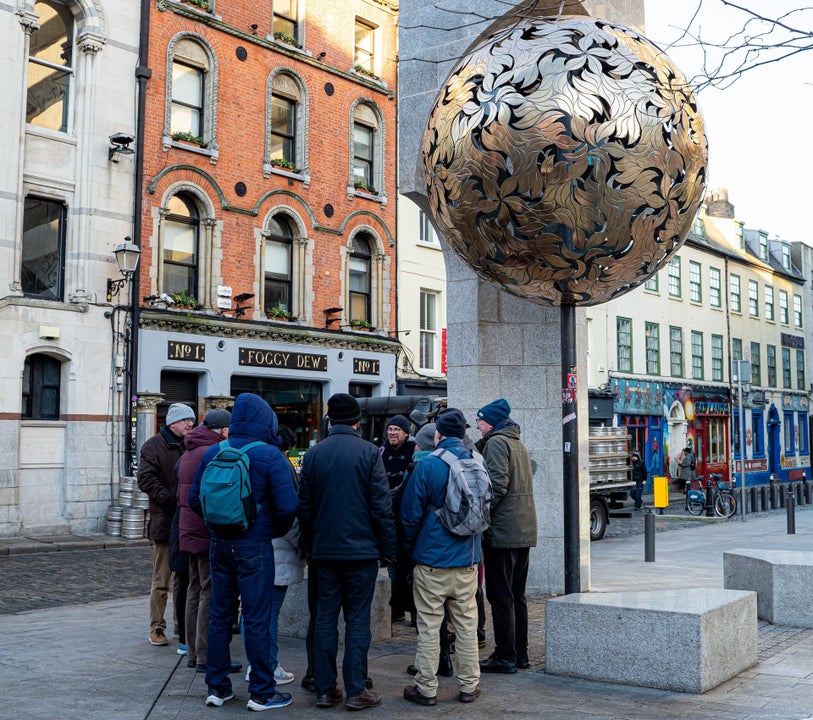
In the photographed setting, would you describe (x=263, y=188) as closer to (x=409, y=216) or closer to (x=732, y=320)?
(x=409, y=216)

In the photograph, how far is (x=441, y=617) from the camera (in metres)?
→ 5.88

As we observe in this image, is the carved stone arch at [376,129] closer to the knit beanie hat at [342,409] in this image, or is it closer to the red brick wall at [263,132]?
the red brick wall at [263,132]

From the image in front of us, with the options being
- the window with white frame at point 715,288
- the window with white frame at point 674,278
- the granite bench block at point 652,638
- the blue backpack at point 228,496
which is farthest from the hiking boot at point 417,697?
the window with white frame at point 715,288

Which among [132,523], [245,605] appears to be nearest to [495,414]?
[245,605]

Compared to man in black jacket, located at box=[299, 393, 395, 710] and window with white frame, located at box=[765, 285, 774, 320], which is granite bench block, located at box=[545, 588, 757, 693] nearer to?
man in black jacket, located at box=[299, 393, 395, 710]

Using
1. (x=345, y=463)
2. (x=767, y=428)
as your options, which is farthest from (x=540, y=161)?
(x=767, y=428)

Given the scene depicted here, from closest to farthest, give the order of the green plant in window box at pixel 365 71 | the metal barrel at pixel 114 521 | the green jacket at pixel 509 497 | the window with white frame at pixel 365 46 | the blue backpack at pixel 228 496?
the blue backpack at pixel 228 496 → the green jacket at pixel 509 497 → the metal barrel at pixel 114 521 → the green plant in window box at pixel 365 71 → the window with white frame at pixel 365 46

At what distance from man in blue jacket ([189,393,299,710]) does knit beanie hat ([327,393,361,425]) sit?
0.44 metres

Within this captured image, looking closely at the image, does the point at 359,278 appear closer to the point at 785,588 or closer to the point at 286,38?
the point at 286,38

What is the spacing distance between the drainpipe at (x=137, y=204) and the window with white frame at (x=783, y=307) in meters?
34.2

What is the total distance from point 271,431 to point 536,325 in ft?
15.5

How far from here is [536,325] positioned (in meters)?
10.0

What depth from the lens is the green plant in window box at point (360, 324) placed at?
957 inches

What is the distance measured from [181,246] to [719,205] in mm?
30123
